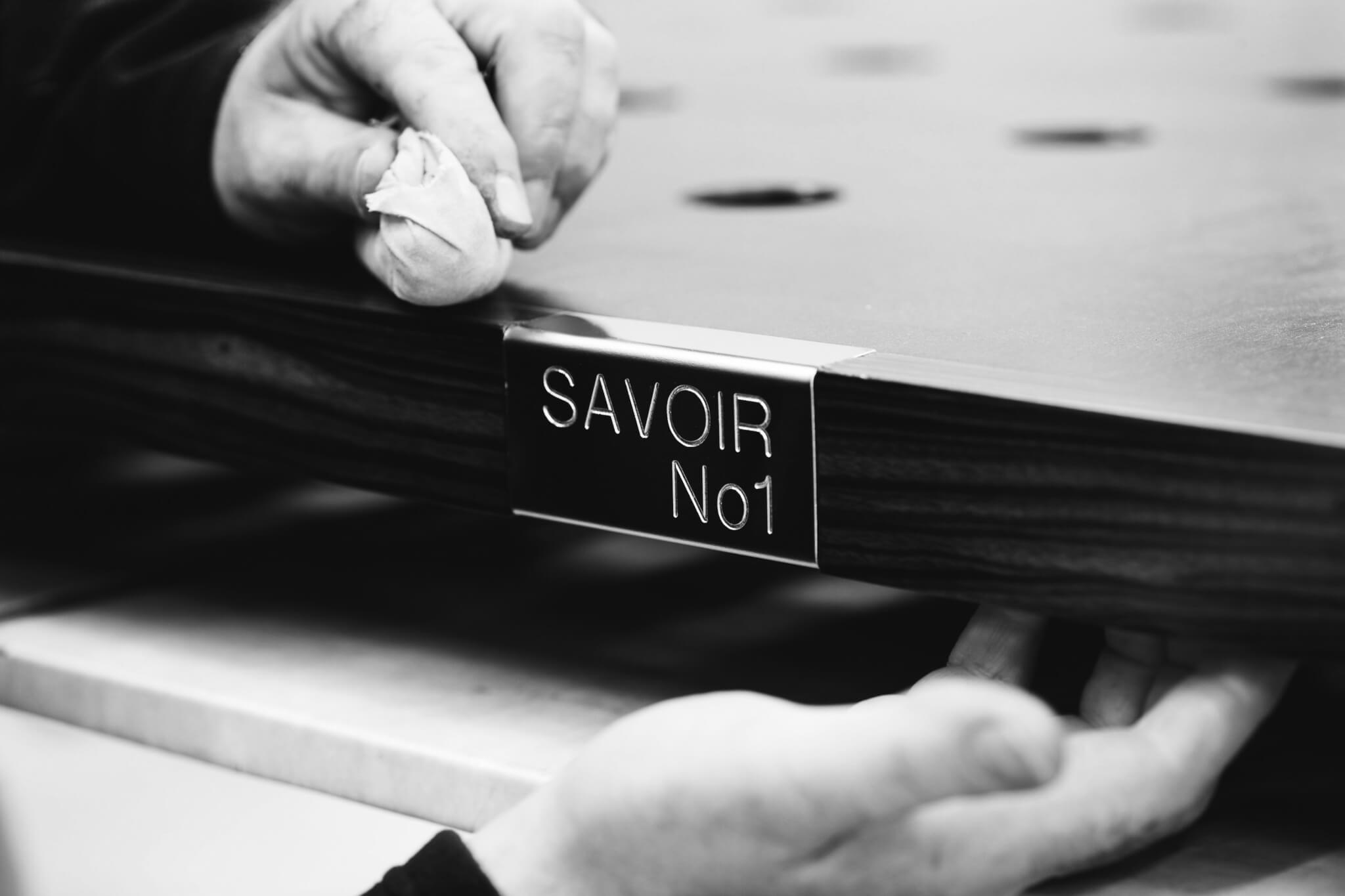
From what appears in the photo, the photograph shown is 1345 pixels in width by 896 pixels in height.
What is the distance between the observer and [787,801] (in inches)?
13.9

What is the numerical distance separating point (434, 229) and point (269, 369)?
0.09m

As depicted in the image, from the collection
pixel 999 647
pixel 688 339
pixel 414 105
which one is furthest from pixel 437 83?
pixel 999 647

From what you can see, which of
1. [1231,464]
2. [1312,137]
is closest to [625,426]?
[1231,464]

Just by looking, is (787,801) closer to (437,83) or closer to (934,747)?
(934,747)

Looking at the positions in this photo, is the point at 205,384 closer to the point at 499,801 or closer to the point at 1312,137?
the point at 499,801

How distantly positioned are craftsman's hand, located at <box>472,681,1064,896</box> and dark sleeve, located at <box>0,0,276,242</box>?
0.32m

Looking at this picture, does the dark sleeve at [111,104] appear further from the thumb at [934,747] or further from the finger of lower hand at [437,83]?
the thumb at [934,747]

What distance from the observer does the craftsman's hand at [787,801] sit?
320mm

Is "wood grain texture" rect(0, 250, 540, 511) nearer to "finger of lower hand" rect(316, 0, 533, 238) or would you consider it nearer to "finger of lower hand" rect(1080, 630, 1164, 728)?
"finger of lower hand" rect(316, 0, 533, 238)

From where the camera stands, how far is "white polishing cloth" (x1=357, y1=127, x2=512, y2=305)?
19.3 inches

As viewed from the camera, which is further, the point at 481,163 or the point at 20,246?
the point at 20,246

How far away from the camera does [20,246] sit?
2.06 ft

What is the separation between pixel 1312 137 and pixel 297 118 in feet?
1.58

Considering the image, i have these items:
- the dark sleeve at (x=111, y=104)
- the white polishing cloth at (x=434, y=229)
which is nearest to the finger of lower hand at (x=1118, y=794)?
the white polishing cloth at (x=434, y=229)
